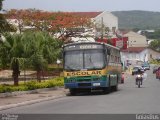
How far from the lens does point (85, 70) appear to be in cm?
3058

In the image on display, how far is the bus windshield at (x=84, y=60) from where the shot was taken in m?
30.7

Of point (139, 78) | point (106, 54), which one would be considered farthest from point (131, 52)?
point (106, 54)

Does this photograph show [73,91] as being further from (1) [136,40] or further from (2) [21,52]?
(1) [136,40]

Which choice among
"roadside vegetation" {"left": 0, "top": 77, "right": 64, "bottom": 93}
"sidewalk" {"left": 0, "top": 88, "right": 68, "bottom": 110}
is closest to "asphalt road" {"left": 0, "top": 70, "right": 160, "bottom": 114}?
"sidewalk" {"left": 0, "top": 88, "right": 68, "bottom": 110}

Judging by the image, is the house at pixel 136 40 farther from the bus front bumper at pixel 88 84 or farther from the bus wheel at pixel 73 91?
the bus front bumper at pixel 88 84

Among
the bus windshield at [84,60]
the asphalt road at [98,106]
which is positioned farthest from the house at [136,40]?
the asphalt road at [98,106]

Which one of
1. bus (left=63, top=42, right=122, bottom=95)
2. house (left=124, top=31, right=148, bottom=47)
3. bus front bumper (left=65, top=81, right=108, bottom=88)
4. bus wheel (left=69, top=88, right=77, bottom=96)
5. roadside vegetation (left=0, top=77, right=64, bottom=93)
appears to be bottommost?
bus wheel (left=69, top=88, right=77, bottom=96)

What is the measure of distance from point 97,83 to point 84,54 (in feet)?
6.39

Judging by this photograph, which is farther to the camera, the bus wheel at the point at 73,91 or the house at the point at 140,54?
the house at the point at 140,54

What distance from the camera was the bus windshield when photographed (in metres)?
30.7

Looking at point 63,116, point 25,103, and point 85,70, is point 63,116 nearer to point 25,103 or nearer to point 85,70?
point 25,103

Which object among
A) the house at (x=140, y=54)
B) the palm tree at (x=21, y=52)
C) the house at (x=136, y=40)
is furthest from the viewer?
the house at (x=136, y=40)

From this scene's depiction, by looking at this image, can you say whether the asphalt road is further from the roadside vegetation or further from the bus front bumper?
the bus front bumper

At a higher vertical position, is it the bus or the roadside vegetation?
the bus
